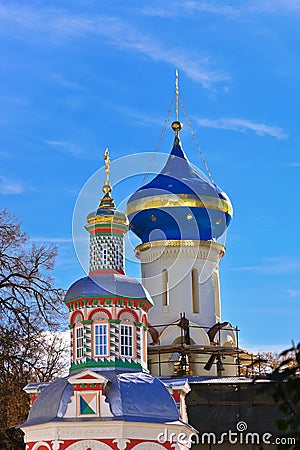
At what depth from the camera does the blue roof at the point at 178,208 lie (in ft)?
79.6

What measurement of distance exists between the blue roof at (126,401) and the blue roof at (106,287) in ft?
5.33

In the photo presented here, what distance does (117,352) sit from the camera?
1641cm

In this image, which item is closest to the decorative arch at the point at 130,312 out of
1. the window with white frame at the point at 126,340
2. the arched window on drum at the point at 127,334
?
the arched window on drum at the point at 127,334

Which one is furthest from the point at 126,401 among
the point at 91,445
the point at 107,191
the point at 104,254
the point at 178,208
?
the point at 178,208

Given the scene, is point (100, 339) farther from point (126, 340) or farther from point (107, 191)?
point (107, 191)

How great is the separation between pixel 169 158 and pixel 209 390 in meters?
6.86

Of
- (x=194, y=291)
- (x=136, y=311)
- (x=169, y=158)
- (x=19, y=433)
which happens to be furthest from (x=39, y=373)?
(x=169, y=158)

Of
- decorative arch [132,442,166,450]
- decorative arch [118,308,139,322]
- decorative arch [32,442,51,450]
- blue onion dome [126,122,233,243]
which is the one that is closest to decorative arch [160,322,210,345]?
blue onion dome [126,122,233,243]

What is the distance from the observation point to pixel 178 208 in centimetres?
2425

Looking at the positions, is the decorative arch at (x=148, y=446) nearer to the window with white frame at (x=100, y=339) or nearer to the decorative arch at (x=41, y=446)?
the decorative arch at (x=41, y=446)

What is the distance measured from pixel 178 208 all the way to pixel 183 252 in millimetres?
1213

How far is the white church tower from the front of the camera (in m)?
24.0

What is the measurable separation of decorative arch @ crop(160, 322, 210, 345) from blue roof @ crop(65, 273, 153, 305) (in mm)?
6513

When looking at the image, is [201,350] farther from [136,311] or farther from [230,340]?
[136,311]
